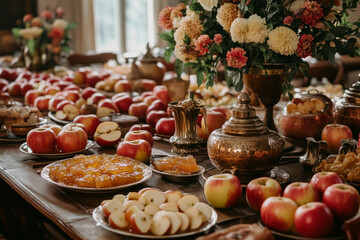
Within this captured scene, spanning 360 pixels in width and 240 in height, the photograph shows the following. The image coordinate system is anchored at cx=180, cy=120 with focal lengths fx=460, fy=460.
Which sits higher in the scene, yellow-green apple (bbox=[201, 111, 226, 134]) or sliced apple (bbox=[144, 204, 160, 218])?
yellow-green apple (bbox=[201, 111, 226, 134])

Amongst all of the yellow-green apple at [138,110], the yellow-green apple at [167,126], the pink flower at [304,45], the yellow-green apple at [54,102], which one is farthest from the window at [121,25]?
the pink flower at [304,45]

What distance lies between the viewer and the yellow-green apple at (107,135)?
5.98ft

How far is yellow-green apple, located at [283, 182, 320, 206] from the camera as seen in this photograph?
41.4 inches

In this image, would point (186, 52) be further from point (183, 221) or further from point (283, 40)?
point (183, 221)

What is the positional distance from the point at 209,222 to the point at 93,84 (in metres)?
2.58

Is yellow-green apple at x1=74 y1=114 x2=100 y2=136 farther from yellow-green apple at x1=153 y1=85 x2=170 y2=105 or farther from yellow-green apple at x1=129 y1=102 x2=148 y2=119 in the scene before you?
yellow-green apple at x1=153 y1=85 x2=170 y2=105

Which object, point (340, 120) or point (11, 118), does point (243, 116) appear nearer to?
point (340, 120)

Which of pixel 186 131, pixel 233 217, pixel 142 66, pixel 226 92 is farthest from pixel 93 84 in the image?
pixel 233 217

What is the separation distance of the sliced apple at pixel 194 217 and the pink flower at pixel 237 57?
61cm

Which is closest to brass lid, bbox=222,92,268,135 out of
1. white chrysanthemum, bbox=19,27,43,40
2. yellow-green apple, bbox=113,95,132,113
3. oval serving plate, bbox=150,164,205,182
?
oval serving plate, bbox=150,164,205,182

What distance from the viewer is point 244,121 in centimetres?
135

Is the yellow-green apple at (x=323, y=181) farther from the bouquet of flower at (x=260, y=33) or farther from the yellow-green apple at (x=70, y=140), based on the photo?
the yellow-green apple at (x=70, y=140)

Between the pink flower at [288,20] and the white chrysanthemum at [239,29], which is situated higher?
the pink flower at [288,20]

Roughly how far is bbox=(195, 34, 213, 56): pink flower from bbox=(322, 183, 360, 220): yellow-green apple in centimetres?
71
